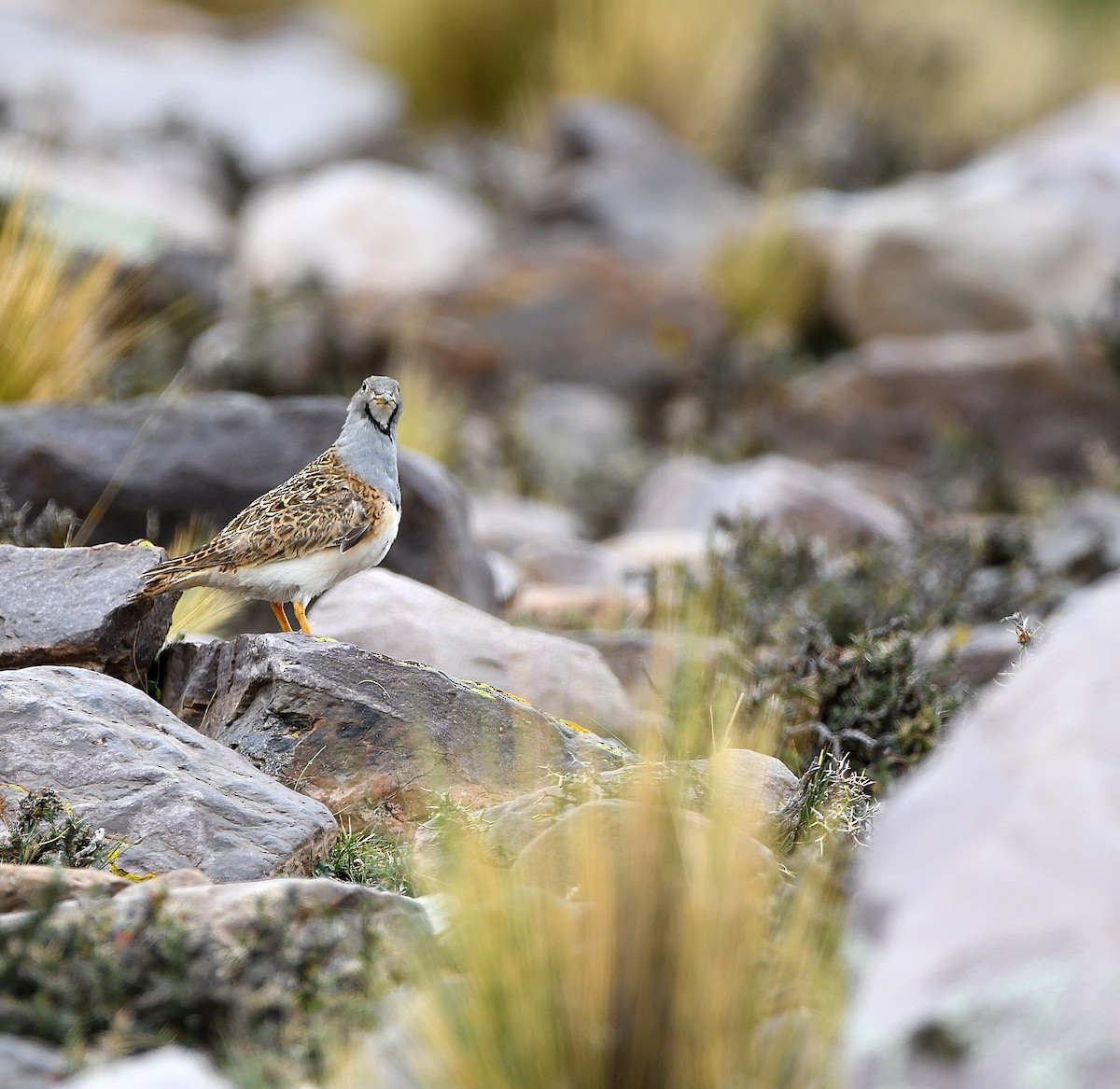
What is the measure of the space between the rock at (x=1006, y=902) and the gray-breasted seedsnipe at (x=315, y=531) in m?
2.90

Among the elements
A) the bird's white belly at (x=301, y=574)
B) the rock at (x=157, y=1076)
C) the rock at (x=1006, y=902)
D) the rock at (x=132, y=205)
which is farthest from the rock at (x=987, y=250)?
the rock at (x=157, y=1076)

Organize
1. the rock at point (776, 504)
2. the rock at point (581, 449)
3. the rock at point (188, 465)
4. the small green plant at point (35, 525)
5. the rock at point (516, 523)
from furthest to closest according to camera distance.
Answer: the rock at point (581, 449) → the rock at point (776, 504) → the rock at point (516, 523) → the rock at point (188, 465) → the small green plant at point (35, 525)

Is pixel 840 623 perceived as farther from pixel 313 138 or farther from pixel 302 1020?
pixel 313 138

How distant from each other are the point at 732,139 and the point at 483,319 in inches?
203

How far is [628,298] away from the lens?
14.2 metres

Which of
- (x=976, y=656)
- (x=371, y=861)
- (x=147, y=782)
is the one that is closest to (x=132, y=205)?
(x=976, y=656)

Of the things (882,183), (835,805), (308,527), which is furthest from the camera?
(882,183)

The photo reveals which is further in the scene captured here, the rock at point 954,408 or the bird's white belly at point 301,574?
the rock at point 954,408

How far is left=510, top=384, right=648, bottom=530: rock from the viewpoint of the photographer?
11797mm

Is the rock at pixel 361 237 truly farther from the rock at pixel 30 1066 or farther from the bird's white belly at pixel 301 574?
the rock at pixel 30 1066

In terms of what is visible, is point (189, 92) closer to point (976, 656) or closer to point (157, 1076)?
point (976, 656)

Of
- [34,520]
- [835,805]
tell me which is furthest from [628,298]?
[835,805]

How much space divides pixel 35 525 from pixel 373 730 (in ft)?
7.35

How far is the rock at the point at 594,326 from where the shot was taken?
14.1m
